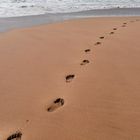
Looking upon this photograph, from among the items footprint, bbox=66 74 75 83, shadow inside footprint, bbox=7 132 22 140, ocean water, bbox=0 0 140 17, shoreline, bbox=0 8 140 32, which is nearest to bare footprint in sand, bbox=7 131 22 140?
shadow inside footprint, bbox=7 132 22 140

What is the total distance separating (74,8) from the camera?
14445mm

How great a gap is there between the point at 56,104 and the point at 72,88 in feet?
1.58

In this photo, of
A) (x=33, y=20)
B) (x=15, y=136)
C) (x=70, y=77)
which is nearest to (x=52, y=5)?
(x=33, y=20)

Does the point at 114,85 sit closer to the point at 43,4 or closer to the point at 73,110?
the point at 73,110

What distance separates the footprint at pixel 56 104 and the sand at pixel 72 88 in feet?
0.03

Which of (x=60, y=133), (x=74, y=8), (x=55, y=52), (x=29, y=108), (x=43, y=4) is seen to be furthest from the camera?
(x=43, y=4)

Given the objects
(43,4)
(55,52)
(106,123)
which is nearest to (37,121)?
(106,123)

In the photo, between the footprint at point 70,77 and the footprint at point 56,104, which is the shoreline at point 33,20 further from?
the footprint at point 56,104

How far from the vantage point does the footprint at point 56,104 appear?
10.9 ft

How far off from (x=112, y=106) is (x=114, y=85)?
2.00ft

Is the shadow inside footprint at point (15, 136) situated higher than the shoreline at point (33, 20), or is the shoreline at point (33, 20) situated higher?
the shadow inside footprint at point (15, 136)

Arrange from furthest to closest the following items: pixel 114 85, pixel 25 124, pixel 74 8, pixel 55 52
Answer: pixel 74 8 → pixel 55 52 → pixel 114 85 → pixel 25 124

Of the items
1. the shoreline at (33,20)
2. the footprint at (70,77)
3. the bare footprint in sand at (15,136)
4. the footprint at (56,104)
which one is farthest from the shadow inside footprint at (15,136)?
the shoreline at (33,20)

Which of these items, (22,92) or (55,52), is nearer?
(22,92)
